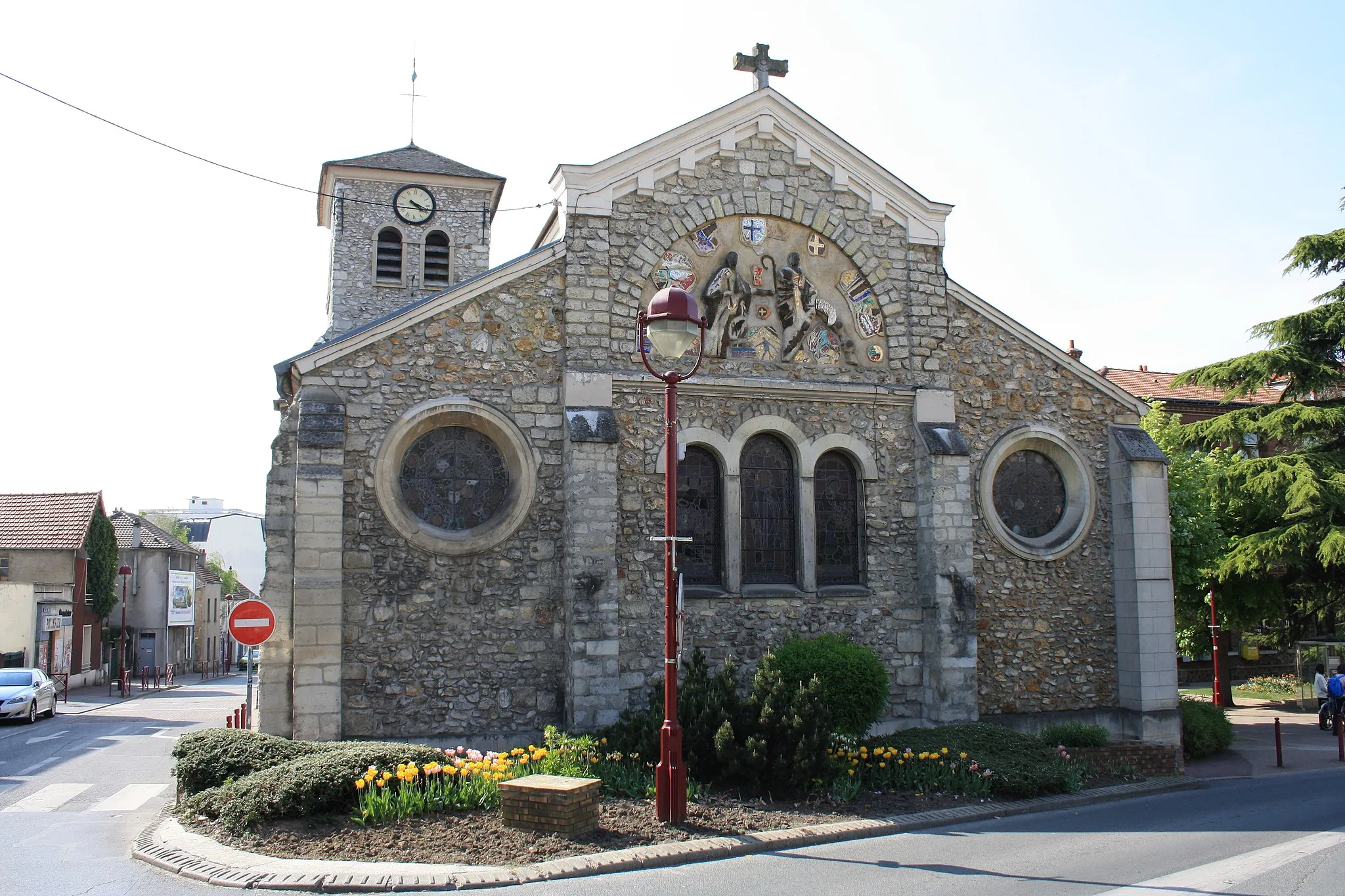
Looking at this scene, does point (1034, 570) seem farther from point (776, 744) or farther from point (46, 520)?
point (46, 520)

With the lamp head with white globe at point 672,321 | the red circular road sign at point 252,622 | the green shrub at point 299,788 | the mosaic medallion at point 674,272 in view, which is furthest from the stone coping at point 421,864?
the mosaic medallion at point 674,272

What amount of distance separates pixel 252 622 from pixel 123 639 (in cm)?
2975

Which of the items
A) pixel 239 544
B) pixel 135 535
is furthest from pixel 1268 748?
pixel 239 544

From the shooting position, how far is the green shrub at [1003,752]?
12.1 meters

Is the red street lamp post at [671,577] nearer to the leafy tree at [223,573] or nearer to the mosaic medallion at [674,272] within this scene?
the mosaic medallion at [674,272]

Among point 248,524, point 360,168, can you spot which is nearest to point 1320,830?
point 360,168

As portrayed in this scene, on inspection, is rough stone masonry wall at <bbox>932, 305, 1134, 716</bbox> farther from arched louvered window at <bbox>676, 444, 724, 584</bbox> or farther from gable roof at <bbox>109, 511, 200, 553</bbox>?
gable roof at <bbox>109, 511, 200, 553</bbox>

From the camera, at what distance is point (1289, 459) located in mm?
22266

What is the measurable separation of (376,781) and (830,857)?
171 inches

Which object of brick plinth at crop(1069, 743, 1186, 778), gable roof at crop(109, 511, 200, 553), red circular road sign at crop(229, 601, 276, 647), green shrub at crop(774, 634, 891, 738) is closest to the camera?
red circular road sign at crop(229, 601, 276, 647)

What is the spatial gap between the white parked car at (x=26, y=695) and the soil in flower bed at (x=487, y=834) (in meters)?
16.2

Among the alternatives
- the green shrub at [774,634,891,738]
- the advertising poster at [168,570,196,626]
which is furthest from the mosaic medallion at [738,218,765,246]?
the advertising poster at [168,570,196,626]

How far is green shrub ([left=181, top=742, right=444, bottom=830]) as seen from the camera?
9.53m

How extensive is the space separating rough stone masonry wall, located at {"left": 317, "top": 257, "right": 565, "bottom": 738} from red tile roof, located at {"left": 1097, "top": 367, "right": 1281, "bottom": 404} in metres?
28.8
